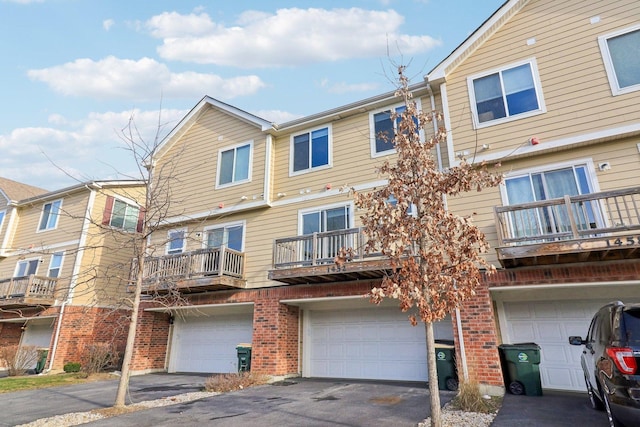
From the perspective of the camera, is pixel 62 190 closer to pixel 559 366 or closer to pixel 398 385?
pixel 398 385

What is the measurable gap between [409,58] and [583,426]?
21.9ft

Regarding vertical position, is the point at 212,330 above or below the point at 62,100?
below

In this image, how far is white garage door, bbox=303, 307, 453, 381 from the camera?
1068 cm

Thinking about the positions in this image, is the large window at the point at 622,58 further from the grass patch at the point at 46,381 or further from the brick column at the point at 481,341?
the grass patch at the point at 46,381

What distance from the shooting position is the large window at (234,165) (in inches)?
543

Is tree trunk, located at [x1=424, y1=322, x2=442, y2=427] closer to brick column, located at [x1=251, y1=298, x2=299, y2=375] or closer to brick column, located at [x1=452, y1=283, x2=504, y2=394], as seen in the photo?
brick column, located at [x1=452, y1=283, x2=504, y2=394]

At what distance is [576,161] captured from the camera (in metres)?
8.78

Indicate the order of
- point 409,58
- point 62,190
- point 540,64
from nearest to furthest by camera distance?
1. point 409,58
2. point 540,64
3. point 62,190

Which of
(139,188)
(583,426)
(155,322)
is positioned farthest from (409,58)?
(139,188)

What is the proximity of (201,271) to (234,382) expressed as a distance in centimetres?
→ 380

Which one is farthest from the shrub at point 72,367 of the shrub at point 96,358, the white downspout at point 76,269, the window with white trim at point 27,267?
the window with white trim at point 27,267

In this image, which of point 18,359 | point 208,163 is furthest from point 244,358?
point 18,359

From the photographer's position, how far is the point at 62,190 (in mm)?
18438

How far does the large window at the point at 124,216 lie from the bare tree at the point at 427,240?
661 inches
